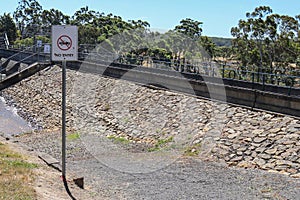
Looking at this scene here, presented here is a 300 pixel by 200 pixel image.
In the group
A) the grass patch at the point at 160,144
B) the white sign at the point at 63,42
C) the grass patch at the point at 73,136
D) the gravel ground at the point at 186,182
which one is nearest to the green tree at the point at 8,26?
the grass patch at the point at 73,136

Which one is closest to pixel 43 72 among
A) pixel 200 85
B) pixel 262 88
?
pixel 200 85

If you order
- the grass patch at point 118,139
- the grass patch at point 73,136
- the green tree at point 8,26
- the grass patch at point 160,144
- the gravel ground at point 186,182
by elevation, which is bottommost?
the grass patch at point 73,136

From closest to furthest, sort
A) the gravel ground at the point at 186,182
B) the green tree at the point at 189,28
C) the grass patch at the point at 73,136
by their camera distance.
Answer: the gravel ground at the point at 186,182, the grass patch at the point at 73,136, the green tree at the point at 189,28

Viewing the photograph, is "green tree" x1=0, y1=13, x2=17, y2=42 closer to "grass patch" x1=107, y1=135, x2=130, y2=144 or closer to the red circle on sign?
"grass patch" x1=107, y1=135, x2=130, y2=144

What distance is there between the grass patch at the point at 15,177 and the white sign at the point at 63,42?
237cm

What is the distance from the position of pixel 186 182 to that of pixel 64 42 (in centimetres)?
449

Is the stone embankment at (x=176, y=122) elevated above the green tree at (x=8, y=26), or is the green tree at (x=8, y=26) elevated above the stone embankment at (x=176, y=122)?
the green tree at (x=8, y=26)

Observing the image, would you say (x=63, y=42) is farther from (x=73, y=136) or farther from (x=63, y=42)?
(x=73, y=136)

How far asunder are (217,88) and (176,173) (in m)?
7.55

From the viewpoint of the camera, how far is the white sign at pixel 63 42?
7.21m

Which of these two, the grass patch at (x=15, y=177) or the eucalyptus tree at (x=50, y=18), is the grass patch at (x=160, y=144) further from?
the eucalyptus tree at (x=50, y=18)

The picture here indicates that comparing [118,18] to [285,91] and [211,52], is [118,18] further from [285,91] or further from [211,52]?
[285,91]

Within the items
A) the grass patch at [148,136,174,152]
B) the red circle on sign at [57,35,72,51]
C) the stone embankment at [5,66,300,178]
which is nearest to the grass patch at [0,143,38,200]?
the red circle on sign at [57,35,72,51]

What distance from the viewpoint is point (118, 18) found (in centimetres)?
7531
